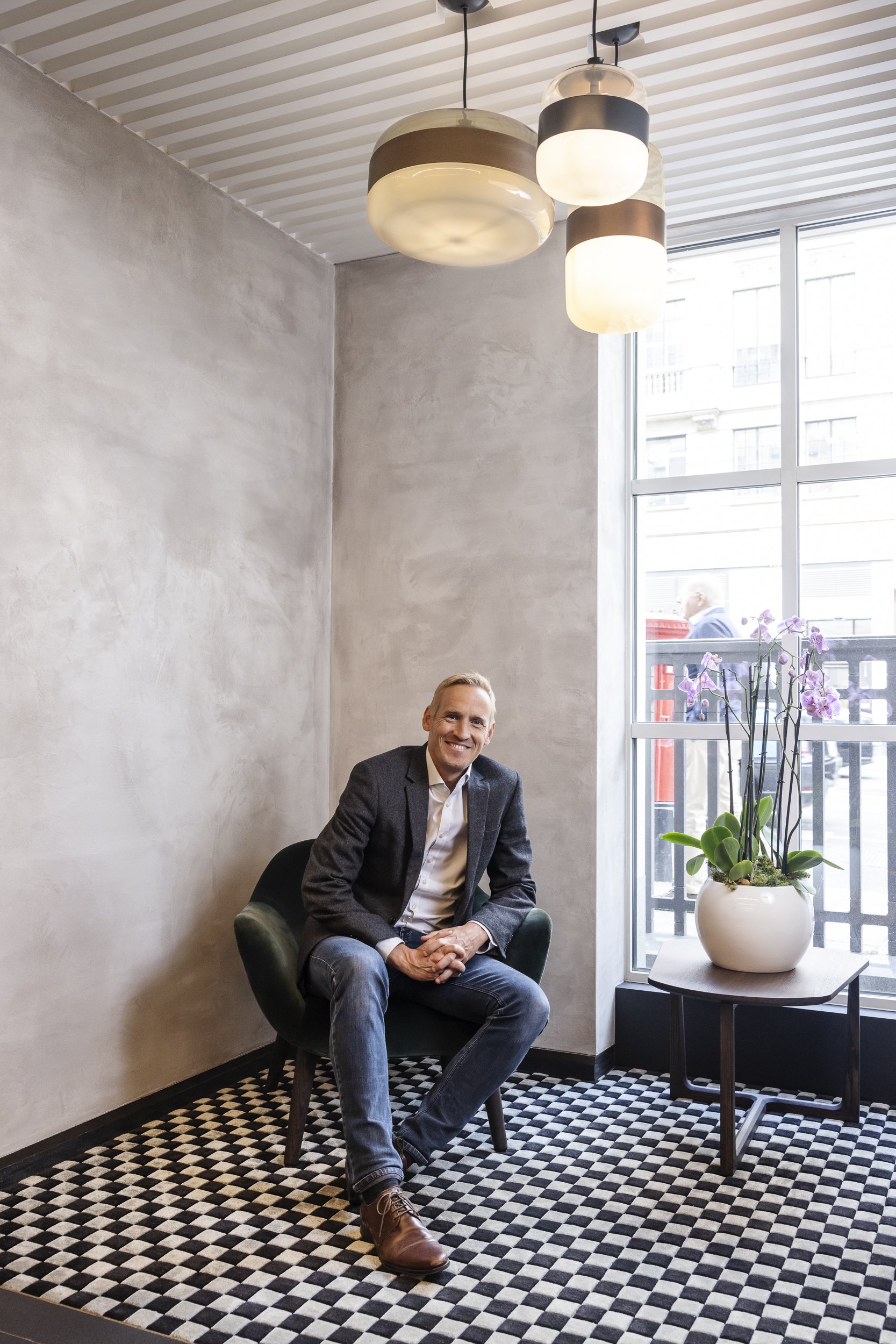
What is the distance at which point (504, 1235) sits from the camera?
2.46 metres

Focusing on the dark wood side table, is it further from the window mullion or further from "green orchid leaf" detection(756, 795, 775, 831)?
the window mullion

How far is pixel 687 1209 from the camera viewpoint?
8.49ft

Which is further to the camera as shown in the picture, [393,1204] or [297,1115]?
[297,1115]

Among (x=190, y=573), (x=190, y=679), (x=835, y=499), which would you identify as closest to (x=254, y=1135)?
(x=190, y=679)

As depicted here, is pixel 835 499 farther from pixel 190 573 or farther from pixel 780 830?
pixel 190 573

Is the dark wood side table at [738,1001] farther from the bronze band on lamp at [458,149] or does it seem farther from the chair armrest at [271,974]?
the bronze band on lamp at [458,149]

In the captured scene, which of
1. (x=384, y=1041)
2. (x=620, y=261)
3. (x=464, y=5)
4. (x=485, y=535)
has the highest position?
(x=464, y=5)

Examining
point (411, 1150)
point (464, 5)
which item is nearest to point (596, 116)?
point (464, 5)

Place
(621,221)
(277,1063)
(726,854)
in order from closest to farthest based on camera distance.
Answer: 1. (621,221)
2. (726,854)
3. (277,1063)

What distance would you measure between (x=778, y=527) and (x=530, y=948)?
1739mm

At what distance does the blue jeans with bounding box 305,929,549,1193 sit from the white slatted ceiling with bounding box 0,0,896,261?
2.41m

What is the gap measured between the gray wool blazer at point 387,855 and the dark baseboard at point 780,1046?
2.85ft

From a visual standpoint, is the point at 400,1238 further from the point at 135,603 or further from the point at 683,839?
the point at 135,603

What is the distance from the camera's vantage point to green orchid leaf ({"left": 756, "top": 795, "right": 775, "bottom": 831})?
3.11 m
